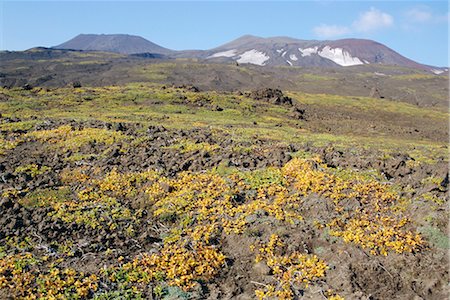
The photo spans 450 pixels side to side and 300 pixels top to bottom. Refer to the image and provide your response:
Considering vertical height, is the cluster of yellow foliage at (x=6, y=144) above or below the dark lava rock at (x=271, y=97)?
below

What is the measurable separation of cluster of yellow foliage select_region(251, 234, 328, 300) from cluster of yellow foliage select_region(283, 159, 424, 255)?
1.22 m

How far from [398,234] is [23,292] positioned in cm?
798

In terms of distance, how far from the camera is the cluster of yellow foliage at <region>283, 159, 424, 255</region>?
931cm

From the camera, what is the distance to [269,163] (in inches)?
Result: 568

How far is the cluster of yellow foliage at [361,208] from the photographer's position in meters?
9.31

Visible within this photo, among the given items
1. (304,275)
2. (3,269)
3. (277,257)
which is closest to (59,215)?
(3,269)

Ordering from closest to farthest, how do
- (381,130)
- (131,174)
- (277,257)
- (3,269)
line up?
(3,269)
(277,257)
(131,174)
(381,130)

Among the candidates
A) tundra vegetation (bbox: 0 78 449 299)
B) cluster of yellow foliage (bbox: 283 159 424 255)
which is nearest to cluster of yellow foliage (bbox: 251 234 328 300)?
tundra vegetation (bbox: 0 78 449 299)

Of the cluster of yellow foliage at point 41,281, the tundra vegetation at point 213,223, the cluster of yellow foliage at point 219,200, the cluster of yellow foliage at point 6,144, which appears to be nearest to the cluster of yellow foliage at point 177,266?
the tundra vegetation at point 213,223

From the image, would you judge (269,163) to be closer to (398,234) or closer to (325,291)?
(398,234)

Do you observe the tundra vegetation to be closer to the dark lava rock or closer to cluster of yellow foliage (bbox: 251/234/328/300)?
cluster of yellow foliage (bbox: 251/234/328/300)

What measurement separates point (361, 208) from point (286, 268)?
326 cm

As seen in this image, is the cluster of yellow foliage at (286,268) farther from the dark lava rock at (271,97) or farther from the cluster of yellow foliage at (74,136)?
the dark lava rock at (271,97)

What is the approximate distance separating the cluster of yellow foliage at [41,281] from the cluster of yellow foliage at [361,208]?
5668 millimetres
